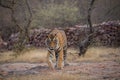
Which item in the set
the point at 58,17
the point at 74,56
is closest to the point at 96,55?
the point at 74,56

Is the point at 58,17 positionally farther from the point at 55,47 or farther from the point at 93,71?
the point at 93,71

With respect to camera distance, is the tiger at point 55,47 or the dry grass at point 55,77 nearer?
the dry grass at point 55,77

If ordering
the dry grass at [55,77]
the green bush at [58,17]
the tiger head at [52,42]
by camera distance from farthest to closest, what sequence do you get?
the green bush at [58,17] → the tiger head at [52,42] → the dry grass at [55,77]

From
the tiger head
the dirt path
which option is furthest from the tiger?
the dirt path

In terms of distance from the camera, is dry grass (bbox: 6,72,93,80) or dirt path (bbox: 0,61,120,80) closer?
dry grass (bbox: 6,72,93,80)

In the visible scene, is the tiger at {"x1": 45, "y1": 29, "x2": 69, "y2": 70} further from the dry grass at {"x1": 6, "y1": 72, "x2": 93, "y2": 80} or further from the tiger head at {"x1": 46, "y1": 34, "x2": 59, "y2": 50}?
A: the dry grass at {"x1": 6, "y1": 72, "x2": 93, "y2": 80}

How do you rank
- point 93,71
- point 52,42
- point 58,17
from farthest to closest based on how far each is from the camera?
point 58,17 < point 52,42 < point 93,71

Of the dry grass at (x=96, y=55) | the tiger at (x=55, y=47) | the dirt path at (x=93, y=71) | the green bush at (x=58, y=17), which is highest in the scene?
the green bush at (x=58, y=17)

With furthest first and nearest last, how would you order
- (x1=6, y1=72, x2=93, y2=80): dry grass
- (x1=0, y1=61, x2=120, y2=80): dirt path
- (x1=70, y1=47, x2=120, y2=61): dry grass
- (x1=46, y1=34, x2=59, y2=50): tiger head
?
(x1=70, y1=47, x2=120, y2=61): dry grass, (x1=46, y1=34, x2=59, y2=50): tiger head, (x1=0, y1=61, x2=120, y2=80): dirt path, (x1=6, y1=72, x2=93, y2=80): dry grass

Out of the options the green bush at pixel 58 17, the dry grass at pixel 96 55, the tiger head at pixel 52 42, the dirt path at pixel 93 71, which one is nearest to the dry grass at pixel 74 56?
the dry grass at pixel 96 55

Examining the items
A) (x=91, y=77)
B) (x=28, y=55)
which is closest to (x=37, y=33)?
(x=28, y=55)

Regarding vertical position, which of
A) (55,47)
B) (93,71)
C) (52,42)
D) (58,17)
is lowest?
(93,71)

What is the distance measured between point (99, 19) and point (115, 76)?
58.5 ft

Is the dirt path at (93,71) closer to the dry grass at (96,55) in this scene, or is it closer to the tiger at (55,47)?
the tiger at (55,47)
